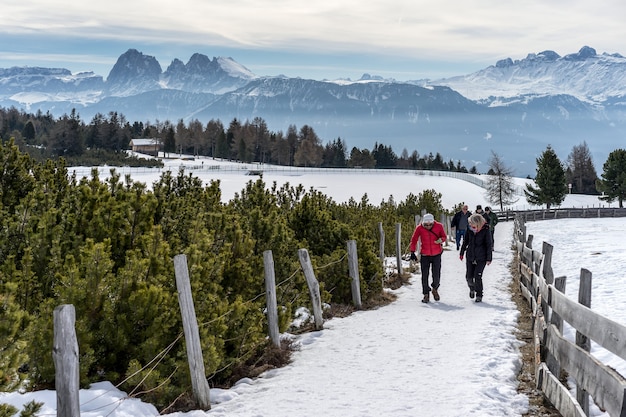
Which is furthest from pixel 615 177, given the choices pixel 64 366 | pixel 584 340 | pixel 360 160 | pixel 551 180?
pixel 64 366

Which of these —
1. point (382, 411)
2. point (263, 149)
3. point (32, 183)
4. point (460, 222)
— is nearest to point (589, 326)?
point (382, 411)

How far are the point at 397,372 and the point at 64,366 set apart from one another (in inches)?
172

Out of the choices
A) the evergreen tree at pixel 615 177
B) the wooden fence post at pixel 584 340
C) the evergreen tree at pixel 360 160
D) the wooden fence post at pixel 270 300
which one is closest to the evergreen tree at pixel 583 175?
the evergreen tree at pixel 615 177

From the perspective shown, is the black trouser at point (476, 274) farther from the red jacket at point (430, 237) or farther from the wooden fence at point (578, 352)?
the wooden fence at point (578, 352)

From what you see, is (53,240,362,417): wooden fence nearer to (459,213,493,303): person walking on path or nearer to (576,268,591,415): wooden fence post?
(576,268,591,415): wooden fence post

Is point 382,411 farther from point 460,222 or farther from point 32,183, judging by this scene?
point 460,222

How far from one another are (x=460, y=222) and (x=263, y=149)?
5215 inches

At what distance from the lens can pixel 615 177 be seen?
8181 centimetres

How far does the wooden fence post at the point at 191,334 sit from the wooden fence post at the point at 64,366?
1.70 metres

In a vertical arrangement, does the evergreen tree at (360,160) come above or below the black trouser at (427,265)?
above

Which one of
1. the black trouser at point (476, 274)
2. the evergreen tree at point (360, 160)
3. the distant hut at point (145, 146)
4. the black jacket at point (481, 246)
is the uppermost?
the distant hut at point (145, 146)

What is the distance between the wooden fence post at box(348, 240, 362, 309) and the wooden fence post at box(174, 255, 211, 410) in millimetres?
6292

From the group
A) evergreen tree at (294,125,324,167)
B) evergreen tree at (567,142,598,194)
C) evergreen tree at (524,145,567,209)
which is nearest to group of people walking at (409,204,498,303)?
evergreen tree at (524,145,567,209)

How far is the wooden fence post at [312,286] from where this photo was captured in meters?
10.3
